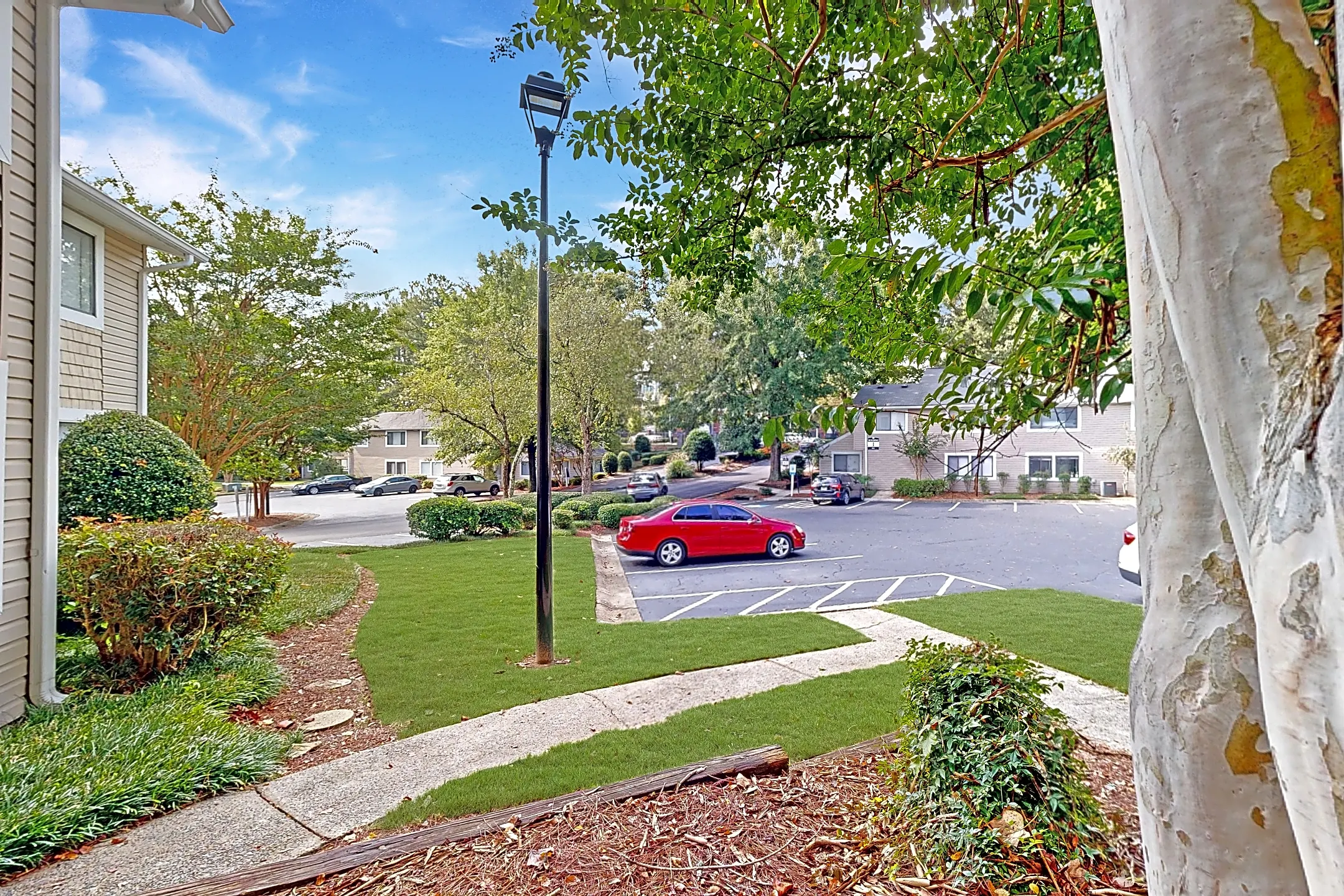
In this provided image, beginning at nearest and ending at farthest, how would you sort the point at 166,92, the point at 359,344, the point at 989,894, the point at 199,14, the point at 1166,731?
the point at 1166,731 → the point at 989,894 → the point at 199,14 → the point at 166,92 → the point at 359,344

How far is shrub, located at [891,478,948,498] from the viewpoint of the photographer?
619 centimetres

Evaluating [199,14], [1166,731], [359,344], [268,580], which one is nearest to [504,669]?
[268,580]

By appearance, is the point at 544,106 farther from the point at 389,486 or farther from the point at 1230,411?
the point at 389,486

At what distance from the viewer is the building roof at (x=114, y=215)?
362cm

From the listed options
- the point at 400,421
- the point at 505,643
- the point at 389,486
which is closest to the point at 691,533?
the point at 505,643

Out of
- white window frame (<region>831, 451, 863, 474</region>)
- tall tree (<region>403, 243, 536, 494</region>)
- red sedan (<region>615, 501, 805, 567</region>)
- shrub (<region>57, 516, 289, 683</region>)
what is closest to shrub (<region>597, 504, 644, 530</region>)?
red sedan (<region>615, 501, 805, 567</region>)

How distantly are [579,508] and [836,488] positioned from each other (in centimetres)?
287

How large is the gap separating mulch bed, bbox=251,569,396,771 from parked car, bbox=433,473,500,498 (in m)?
2.78

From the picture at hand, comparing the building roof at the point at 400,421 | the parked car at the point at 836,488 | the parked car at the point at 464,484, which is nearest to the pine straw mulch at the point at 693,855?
the parked car at the point at 836,488

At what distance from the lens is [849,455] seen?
7078 millimetres

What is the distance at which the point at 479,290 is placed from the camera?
549 centimetres

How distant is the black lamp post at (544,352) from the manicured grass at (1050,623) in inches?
87.1

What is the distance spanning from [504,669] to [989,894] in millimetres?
2446

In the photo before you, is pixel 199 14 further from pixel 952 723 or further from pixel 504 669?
pixel 952 723
